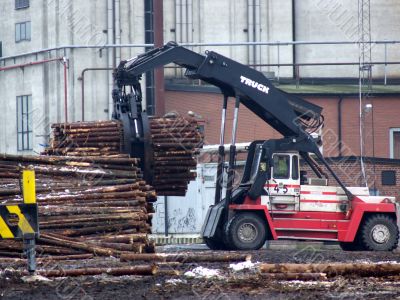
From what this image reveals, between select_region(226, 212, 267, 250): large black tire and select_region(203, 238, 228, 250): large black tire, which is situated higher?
select_region(226, 212, 267, 250): large black tire

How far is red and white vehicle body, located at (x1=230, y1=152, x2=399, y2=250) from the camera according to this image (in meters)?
23.3

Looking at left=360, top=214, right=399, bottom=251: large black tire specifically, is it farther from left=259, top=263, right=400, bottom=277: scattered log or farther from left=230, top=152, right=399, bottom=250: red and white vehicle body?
left=259, top=263, right=400, bottom=277: scattered log

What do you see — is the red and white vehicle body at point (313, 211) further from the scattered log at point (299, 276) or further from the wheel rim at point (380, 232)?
the scattered log at point (299, 276)

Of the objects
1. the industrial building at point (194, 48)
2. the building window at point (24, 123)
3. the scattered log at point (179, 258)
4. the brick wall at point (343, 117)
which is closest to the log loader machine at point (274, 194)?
the scattered log at point (179, 258)

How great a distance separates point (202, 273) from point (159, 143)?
832 cm

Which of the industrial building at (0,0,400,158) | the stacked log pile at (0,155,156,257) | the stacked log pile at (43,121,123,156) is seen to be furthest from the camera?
the industrial building at (0,0,400,158)

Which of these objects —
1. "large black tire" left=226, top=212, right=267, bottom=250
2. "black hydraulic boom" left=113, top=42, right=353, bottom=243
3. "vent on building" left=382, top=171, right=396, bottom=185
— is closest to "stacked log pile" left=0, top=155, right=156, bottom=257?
"black hydraulic boom" left=113, top=42, right=353, bottom=243

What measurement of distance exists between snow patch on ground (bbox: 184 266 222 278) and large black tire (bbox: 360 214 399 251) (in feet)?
32.6

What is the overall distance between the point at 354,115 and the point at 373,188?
4891 millimetres

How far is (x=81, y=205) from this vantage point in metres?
17.3

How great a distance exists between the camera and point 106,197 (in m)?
17.7

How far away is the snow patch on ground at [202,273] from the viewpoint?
516 inches

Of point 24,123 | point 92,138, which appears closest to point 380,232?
point 92,138

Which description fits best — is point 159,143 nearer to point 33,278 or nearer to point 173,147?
point 173,147
